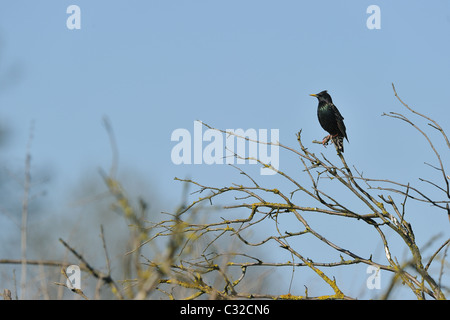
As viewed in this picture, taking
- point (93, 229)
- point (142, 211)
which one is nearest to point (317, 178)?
point (142, 211)

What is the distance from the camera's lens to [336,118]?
27.9ft

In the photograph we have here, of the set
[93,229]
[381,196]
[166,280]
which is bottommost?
[93,229]

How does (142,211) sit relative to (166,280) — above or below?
above

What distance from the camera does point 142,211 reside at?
1889 mm

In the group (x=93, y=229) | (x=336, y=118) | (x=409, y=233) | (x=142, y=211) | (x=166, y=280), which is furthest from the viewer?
(x=93, y=229)

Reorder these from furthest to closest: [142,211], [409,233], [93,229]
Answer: [93,229]
[409,233]
[142,211]
